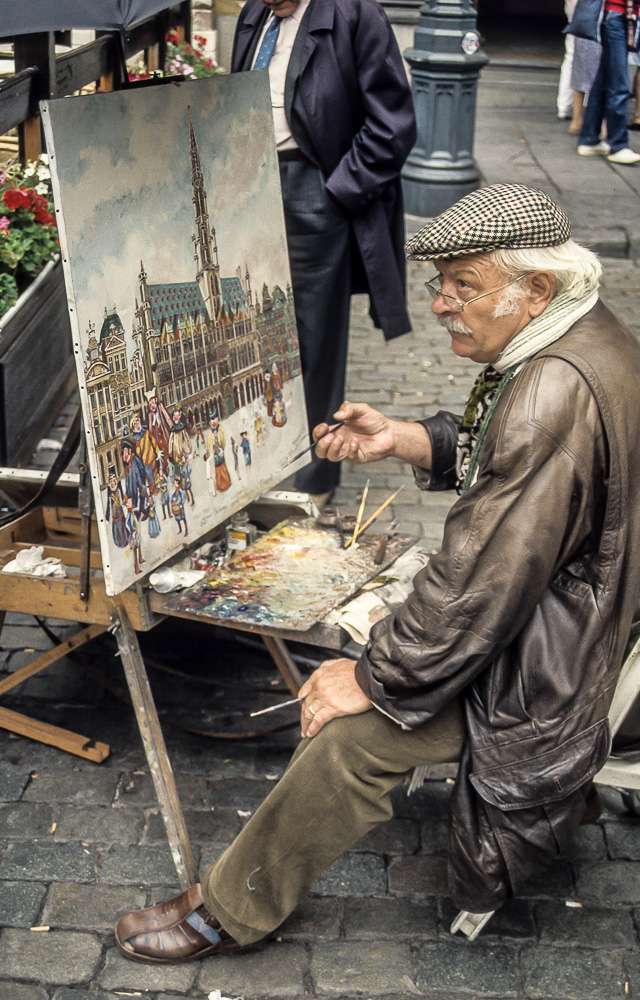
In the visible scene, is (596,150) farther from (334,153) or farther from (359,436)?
(359,436)

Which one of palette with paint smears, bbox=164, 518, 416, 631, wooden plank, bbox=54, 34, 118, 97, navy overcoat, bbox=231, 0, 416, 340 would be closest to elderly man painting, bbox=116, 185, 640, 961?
palette with paint smears, bbox=164, 518, 416, 631

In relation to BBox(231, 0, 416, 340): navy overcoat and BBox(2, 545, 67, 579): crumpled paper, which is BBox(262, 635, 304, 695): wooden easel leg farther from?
BBox(231, 0, 416, 340): navy overcoat

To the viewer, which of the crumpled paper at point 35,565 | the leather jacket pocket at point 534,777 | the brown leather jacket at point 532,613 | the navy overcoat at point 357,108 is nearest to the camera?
the brown leather jacket at point 532,613

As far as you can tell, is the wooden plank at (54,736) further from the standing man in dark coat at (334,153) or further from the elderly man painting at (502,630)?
the standing man in dark coat at (334,153)

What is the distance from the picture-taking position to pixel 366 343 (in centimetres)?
650

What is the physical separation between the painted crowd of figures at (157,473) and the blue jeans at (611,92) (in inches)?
305

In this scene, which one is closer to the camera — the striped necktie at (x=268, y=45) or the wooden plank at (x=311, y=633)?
the wooden plank at (x=311, y=633)

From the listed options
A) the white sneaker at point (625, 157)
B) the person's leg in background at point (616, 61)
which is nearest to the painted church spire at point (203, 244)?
the person's leg in background at point (616, 61)

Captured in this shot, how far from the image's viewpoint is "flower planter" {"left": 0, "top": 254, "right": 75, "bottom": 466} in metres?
4.41

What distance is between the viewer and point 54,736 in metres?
3.08

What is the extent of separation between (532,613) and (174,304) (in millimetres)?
1096

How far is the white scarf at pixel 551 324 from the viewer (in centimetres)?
225

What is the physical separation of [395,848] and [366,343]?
4131 millimetres

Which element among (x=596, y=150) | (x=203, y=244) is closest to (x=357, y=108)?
(x=203, y=244)
